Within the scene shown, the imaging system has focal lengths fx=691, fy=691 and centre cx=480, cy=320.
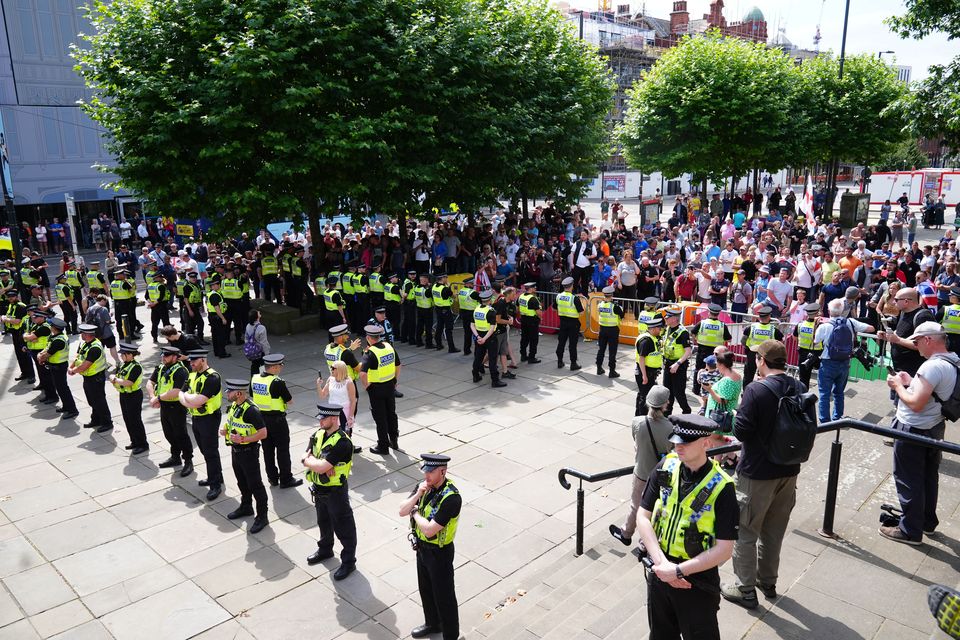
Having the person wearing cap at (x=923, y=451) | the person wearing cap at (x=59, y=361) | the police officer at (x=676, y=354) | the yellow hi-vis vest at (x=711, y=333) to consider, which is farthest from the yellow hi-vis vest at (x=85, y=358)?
the person wearing cap at (x=923, y=451)

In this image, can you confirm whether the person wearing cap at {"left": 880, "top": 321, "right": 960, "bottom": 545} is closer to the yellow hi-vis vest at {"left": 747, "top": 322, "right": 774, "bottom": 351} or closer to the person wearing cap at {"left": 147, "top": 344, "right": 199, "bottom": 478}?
the yellow hi-vis vest at {"left": 747, "top": 322, "right": 774, "bottom": 351}

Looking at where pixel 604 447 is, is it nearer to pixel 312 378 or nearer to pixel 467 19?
pixel 312 378

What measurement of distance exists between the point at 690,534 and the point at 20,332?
14.6 m

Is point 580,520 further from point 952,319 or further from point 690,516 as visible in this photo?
point 952,319

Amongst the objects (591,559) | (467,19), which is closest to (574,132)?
(467,19)

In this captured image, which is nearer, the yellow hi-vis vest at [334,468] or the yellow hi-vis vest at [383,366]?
the yellow hi-vis vest at [334,468]

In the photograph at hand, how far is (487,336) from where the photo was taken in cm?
1252

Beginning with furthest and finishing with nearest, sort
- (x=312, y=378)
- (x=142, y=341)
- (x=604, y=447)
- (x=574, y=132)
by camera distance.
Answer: (x=574, y=132)
(x=142, y=341)
(x=312, y=378)
(x=604, y=447)

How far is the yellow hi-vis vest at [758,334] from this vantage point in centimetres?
1102

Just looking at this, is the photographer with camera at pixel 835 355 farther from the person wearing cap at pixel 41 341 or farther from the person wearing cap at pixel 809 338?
the person wearing cap at pixel 41 341

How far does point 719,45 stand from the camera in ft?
100

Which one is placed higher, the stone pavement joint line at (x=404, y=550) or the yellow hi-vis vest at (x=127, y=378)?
the yellow hi-vis vest at (x=127, y=378)

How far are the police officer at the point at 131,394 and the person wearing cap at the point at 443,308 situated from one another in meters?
6.51

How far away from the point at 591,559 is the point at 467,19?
49.2 feet
